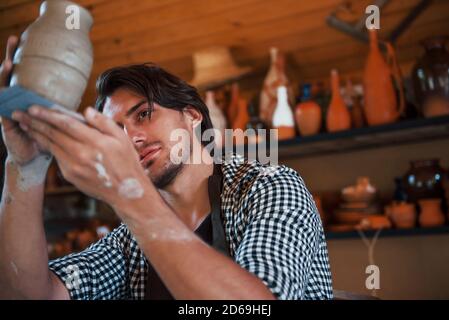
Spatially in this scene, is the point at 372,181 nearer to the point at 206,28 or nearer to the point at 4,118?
the point at 206,28

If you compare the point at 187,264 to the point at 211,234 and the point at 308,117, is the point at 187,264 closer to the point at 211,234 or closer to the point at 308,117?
the point at 211,234

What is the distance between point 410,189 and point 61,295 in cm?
156

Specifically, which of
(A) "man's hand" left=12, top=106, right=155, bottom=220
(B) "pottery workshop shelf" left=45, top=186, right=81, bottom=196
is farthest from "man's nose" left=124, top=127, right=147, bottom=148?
(B) "pottery workshop shelf" left=45, top=186, right=81, bottom=196

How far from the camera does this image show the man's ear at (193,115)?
1.33m

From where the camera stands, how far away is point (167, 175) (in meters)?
1.17

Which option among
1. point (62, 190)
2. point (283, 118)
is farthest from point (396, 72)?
point (62, 190)

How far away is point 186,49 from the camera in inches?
101

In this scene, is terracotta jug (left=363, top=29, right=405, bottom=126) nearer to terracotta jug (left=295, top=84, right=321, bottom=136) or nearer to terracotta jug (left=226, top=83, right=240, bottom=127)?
terracotta jug (left=295, top=84, right=321, bottom=136)

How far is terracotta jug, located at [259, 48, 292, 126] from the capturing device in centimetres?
237

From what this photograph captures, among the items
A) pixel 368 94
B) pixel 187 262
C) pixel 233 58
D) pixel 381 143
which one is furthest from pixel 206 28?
pixel 187 262

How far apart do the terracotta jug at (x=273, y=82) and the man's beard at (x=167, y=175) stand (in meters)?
1.21

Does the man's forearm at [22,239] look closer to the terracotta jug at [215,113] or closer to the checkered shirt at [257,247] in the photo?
the checkered shirt at [257,247]

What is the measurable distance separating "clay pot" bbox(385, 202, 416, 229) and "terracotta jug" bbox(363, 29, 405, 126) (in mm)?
350

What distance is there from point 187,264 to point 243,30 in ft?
5.91
